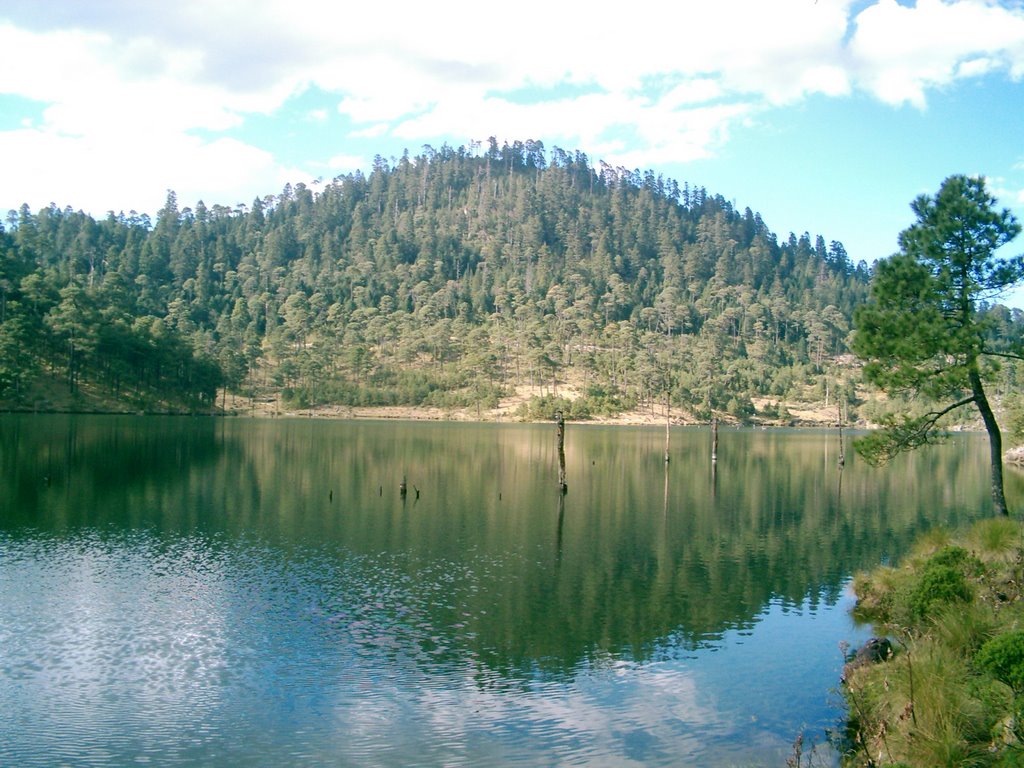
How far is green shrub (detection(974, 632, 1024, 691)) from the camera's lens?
1019 cm

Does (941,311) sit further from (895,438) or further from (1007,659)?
(1007,659)

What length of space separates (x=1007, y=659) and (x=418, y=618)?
16.1 meters

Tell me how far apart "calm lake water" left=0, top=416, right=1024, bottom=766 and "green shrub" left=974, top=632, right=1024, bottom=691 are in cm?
572

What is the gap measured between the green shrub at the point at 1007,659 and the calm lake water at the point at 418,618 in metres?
5.72

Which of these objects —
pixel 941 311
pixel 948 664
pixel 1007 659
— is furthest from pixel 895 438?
pixel 1007 659

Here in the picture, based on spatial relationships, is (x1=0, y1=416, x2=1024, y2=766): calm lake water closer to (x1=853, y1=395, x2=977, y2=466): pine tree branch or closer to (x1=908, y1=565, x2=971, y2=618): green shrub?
(x1=908, y1=565, x2=971, y2=618): green shrub

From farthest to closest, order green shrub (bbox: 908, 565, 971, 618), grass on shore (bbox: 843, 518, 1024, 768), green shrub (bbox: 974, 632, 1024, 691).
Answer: green shrub (bbox: 908, 565, 971, 618), grass on shore (bbox: 843, 518, 1024, 768), green shrub (bbox: 974, 632, 1024, 691)

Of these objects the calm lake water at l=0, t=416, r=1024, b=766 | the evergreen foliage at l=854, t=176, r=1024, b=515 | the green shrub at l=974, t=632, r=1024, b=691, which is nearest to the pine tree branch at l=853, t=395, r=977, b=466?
the evergreen foliage at l=854, t=176, r=1024, b=515

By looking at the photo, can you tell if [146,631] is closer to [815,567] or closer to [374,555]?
[374,555]

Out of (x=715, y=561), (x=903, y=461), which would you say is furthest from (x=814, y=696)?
(x=903, y=461)

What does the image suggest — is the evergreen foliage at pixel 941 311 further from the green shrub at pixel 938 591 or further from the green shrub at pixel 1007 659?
the green shrub at pixel 1007 659

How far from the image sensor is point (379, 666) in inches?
752

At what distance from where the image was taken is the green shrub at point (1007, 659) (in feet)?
33.4

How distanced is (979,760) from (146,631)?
752 inches
